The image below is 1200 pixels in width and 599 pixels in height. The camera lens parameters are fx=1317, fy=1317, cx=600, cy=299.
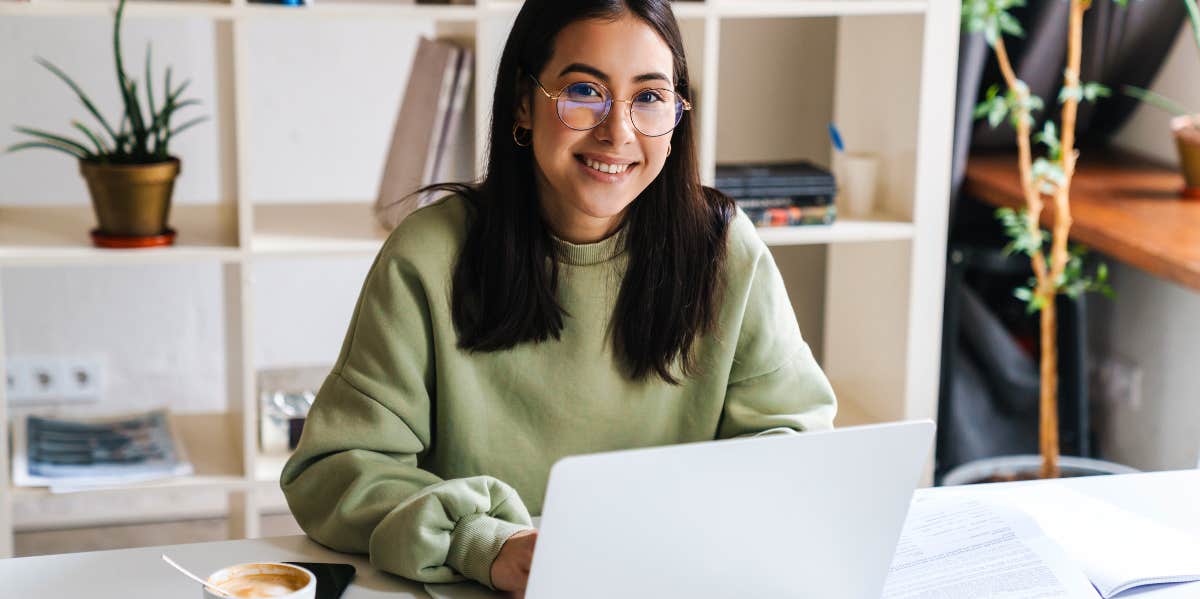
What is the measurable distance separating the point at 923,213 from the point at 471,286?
46.9 inches

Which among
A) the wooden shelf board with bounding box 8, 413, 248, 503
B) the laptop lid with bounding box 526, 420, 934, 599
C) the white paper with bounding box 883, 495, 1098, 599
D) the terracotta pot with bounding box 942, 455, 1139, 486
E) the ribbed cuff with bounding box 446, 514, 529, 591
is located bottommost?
the terracotta pot with bounding box 942, 455, 1139, 486

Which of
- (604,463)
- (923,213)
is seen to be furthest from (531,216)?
(923,213)

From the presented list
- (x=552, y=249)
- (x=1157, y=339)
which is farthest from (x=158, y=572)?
(x=1157, y=339)

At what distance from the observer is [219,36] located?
2.06 meters

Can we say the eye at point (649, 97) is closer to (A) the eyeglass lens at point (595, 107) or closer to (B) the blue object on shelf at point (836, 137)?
(A) the eyeglass lens at point (595, 107)

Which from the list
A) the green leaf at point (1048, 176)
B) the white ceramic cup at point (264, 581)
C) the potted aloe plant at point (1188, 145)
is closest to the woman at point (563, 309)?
the white ceramic cup at point (264, 581)

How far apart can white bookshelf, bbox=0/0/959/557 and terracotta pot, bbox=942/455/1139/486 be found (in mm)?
215

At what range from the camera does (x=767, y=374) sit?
4.78 ft

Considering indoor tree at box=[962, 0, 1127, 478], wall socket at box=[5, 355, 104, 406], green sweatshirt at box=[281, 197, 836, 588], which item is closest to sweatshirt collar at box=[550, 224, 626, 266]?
green sweatshirt at box=[281, 197, 836, 588]

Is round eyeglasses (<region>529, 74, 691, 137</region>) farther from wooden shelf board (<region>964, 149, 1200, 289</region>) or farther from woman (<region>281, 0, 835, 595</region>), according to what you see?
wooden shelf board (<region>964, 149, 1200, 289</region>)

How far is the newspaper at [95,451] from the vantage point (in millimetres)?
2148

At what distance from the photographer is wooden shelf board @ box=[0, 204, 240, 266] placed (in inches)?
80.4

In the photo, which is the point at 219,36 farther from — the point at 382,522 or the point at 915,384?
the point at 915,384

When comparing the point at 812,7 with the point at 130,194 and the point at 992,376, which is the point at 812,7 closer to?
the point at 992,376
